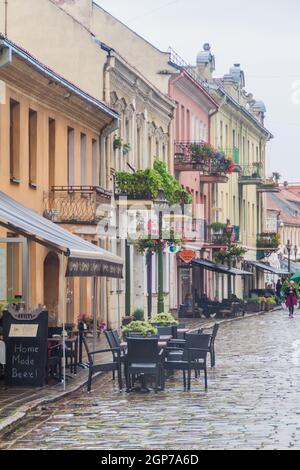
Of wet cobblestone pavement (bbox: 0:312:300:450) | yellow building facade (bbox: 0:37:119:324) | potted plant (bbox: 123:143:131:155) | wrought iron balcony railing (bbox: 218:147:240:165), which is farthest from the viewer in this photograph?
wrought iron balcony railing (bbox: 218:147:240:165)

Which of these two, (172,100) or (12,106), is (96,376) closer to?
(12,106)

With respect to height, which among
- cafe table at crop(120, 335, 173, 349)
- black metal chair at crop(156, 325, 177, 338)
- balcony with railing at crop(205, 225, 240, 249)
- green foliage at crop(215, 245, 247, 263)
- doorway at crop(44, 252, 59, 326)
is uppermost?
balcony with railing at crop(205, 225, 240, 249)

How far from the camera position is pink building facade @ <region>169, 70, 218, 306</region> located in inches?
2109

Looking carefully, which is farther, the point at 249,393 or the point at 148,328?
the point at 148,328

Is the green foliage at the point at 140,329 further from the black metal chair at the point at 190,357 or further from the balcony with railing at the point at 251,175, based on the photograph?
the balcony with railing at the point at 251,175

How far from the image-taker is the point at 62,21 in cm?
3628

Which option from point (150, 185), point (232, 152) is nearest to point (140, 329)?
point (150, 185)

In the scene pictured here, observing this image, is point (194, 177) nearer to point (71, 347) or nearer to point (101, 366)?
point (71, 347)

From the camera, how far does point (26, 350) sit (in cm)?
1955

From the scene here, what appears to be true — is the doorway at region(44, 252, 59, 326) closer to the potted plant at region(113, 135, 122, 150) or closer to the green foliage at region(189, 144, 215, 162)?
the potted plant at region(113, 135, 122, 150)

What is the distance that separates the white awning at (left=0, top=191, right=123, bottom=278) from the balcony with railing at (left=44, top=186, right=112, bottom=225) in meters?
8.29

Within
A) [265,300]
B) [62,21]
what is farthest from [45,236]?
[265,300]

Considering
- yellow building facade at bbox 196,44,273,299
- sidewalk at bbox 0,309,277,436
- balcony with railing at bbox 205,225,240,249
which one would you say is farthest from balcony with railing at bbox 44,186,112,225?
yellow building facade at bbox 196,44,273,299

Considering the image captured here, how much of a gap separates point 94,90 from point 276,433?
2480 centimetres
